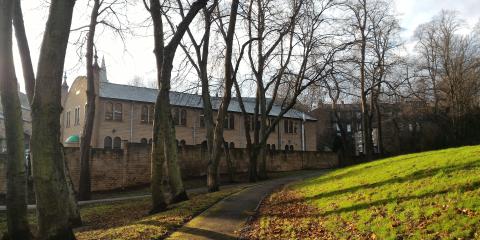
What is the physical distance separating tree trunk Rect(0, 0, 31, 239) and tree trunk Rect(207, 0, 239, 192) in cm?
953

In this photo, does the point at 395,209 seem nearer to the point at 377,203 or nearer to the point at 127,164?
the point at 377,203

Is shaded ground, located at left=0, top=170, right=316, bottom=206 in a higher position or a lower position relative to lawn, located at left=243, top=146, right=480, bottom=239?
lower

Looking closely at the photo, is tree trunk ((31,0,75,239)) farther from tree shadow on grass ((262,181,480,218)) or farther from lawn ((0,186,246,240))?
tree shadow on grass ((262,181,480,218))

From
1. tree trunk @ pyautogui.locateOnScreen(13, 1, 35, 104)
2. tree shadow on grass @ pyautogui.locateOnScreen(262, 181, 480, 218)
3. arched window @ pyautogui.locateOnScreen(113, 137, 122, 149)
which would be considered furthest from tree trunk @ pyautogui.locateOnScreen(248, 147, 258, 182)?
tree trunk @ pyautogui.locateOnScreen(13, 1, 35, 104)

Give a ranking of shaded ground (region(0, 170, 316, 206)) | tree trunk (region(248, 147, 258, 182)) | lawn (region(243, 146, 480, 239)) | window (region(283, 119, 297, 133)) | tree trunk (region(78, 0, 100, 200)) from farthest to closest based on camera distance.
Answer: window (region(283, 119, 297, 133)), tree trunk (region(248, 147, 258, 182)), shaded ground (region(0, 170, 316, 206)), tree trunk (region(78, 0, 100, 200)), lawn (region(243, 146, 480, 239))

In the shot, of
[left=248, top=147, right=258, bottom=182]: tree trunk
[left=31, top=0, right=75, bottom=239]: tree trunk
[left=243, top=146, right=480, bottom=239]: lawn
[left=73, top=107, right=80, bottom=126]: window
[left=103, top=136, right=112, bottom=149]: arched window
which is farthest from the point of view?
[left=73, top=107, right=80, bottom=126]: window

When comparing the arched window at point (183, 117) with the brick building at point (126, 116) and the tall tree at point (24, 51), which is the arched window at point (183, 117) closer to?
the brick building at point (126, 116)

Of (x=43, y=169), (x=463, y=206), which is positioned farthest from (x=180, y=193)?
(x=463, y=206)

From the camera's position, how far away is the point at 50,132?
8.76m

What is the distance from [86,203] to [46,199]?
44.6 feet

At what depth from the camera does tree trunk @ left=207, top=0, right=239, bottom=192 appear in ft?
62.7

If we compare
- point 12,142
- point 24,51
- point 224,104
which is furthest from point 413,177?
point 24,51

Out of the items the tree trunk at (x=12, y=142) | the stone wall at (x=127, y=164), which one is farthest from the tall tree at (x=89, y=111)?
the tree trunk at (x=12, y=142)

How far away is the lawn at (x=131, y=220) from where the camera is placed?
34.0ft
